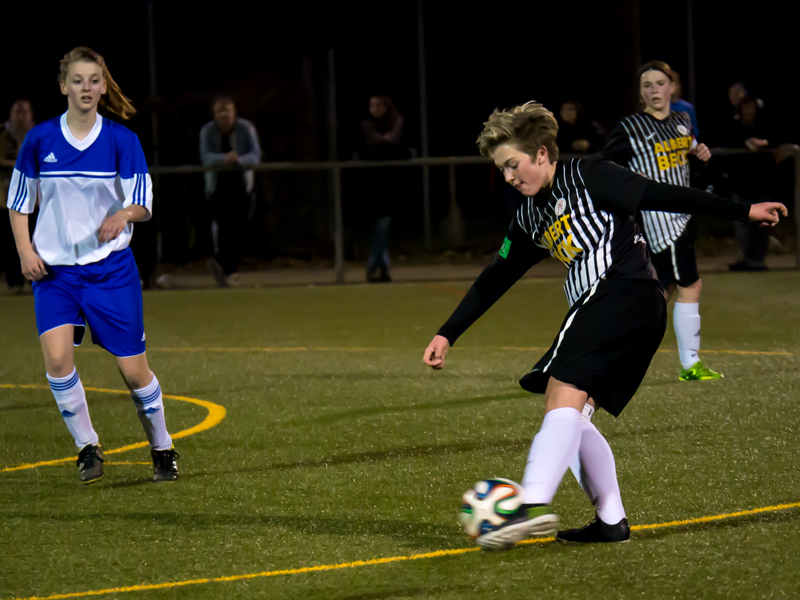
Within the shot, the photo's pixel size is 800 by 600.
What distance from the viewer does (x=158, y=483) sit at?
598 centimetres

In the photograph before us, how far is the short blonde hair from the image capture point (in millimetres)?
4383

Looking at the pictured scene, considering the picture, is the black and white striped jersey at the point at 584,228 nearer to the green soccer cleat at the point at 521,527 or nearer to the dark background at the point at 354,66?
the green soccer cleat at the point at 521,527

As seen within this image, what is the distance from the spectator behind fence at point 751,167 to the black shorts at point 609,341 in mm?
10846

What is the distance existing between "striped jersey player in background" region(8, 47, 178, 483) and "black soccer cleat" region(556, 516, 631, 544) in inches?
87.6

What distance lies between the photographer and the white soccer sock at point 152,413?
6000mm

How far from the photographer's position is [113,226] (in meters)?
5.73

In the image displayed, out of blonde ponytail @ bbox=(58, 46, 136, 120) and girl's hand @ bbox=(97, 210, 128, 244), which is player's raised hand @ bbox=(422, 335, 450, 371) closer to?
girl's hand @ bbox=(97, 210, 128, 244)

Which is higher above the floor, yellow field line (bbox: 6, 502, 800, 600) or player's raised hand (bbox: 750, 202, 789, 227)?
player's raised hand (bbox: 750, 202, 789, 227)

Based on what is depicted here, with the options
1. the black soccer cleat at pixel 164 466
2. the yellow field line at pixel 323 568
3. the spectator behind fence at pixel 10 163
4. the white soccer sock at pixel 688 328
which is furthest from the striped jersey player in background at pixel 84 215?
the spectator behind fence at pixel 10 163

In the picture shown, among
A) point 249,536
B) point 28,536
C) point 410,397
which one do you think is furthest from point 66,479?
point 410,397

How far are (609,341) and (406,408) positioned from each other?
3445mm

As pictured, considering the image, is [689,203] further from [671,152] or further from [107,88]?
[671,152]

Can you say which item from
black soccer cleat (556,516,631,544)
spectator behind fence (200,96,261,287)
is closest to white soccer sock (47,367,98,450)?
black soccer cleat (556,516,631,544)

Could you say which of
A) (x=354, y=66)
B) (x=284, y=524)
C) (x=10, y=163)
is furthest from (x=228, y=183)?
(x=354, y=66)
